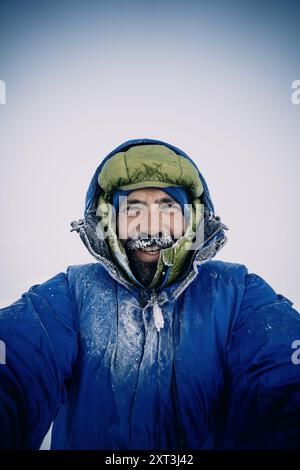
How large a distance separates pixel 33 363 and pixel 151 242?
3.54 feet

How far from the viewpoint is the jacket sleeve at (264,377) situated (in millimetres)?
1111

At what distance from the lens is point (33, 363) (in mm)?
1244

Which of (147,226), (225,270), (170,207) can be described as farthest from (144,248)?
(225,270)

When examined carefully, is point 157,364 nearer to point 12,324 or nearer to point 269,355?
point 269,355

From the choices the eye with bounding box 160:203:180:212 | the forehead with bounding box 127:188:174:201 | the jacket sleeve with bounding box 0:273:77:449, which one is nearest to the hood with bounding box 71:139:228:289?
the forehead with bounding box 127:188:174:201

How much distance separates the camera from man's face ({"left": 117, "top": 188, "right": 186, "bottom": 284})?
180cm

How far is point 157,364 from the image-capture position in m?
1.36

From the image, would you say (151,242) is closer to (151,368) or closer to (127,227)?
(127,227)

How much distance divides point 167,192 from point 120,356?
135cm

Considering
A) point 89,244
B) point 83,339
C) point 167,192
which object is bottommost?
point 83,339

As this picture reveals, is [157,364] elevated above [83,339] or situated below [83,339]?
below

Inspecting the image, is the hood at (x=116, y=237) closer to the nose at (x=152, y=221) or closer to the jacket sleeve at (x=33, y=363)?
the nose at (x=152, y=221)

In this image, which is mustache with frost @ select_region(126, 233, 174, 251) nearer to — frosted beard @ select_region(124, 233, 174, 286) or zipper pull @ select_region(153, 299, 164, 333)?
frosted beard @ select_region(124, 233, 174, 286)

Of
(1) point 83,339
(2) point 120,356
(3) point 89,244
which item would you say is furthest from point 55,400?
(3) point 89,244
